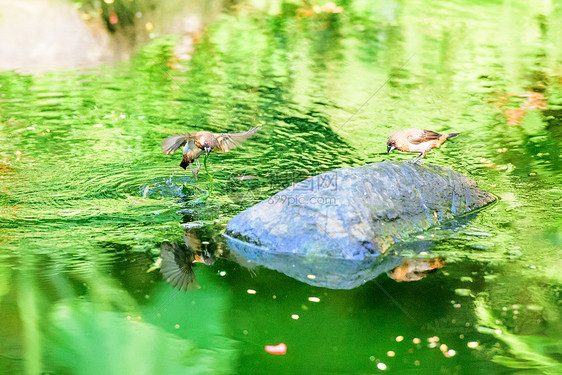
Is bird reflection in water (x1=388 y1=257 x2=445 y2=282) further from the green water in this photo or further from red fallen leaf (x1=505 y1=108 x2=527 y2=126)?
red fallen leaf (x1=505 y1=108 x2=527 y2=126)

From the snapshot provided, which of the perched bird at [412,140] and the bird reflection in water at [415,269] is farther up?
the perched bird at [412,140]

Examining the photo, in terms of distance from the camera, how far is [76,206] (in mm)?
4836

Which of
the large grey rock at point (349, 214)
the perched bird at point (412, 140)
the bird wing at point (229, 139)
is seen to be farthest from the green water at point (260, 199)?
the perched bird at point (412, 140)

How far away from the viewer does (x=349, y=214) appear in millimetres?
4141

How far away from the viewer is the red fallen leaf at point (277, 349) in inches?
124

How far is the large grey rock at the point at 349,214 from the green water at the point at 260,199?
0.26m

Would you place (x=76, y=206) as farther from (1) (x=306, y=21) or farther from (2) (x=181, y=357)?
(1) (x=306, y=21)

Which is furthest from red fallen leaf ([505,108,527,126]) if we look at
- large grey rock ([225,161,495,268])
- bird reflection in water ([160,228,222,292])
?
bird reflection in water ([160,228,222,292])

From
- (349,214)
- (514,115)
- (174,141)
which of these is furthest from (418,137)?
(514,115)

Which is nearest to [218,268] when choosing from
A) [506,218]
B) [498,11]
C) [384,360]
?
[384,360]

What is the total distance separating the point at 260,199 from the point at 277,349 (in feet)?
6.32

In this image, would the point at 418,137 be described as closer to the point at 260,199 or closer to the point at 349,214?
the point at 349,214

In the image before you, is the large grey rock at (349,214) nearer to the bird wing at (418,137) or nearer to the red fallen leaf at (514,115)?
Result: the bird wing at (418,137)

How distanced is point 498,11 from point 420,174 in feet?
28.5
